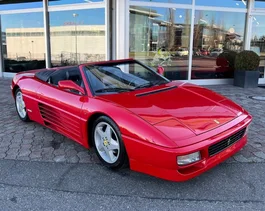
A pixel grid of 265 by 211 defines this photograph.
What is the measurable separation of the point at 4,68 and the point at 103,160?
880 cm

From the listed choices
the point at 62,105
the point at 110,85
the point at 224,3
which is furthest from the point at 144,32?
the point at 62,105

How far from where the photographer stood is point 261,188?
2719 millimetres

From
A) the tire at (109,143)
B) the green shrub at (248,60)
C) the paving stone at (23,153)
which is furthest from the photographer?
the green shrub at (248,60)

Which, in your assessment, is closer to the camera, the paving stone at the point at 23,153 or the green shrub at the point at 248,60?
the paving stone at the point at 23,153

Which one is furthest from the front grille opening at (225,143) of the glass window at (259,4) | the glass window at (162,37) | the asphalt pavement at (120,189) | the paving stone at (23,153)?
the glass window at (259,4)

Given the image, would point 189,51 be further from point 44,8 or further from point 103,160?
point 103,160

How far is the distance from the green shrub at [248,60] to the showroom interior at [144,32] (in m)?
0.92

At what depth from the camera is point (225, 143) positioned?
110 inches

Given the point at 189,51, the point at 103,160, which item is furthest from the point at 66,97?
the point at 189,51

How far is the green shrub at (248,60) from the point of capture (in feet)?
26.8

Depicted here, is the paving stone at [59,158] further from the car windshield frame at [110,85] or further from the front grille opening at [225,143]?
the front grille opening at [225,143]

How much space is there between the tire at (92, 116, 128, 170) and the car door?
31 centimetres

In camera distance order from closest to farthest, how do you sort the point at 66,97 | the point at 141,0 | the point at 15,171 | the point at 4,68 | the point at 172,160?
the point at 172,160 < the point at 15,171 < the point at 66,97 < the point at 141,0 < the point at 4,68

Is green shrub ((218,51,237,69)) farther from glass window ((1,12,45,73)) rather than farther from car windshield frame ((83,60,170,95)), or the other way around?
glass window ((1,12,45,73))
